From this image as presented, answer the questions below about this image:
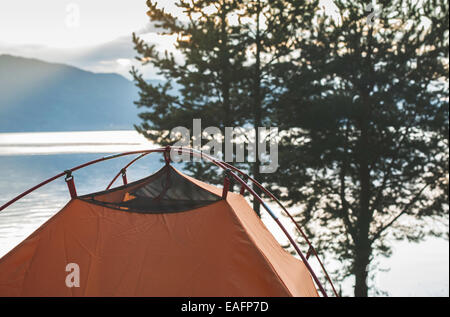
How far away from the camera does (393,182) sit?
11891 mm

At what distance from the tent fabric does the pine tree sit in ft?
28.1

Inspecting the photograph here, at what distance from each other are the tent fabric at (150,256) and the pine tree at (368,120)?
28.1 ft

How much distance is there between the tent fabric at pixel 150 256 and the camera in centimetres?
306

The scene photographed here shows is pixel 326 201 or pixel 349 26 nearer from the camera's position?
pixel 349 26

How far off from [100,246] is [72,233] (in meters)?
0.34

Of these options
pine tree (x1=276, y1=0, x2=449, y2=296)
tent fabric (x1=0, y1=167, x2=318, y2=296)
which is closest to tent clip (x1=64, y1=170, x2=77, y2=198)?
tent fabric (x1=0, y1=167, x2=318, y2=296)

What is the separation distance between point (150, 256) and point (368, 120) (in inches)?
388

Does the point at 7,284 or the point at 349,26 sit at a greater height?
the point at 349,26

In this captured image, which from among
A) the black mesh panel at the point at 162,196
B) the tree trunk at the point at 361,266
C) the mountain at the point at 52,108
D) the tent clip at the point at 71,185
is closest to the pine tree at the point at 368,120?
the tree trunk at the point at 361,266

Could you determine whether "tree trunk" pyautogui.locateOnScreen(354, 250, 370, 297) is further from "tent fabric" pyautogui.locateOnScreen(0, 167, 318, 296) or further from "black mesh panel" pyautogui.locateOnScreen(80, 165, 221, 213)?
"black mesh panel" pyautogui.locateOnScreen(80, 165, 221, 213)

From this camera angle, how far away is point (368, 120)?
11.4m

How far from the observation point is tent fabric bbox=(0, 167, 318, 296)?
306cm
